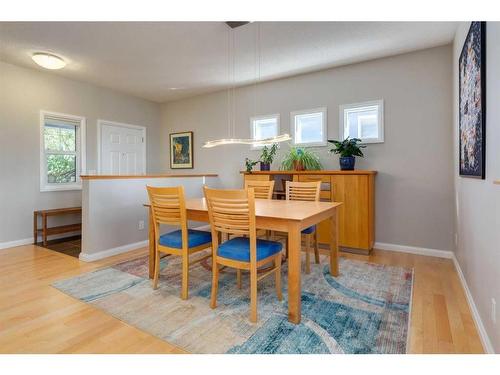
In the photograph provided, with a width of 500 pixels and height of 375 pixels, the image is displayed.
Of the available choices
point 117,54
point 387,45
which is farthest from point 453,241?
point 117,54

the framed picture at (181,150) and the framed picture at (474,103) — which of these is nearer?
the framed picture at (474,103)

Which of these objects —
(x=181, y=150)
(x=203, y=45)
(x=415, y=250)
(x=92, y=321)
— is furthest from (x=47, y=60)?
(x=415, y=250)

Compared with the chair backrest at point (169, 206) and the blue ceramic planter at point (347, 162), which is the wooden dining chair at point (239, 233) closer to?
the chair backrest at point (169, 206)

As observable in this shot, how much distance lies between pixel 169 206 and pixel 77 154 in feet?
11.0

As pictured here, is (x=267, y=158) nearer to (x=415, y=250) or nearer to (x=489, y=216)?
(x=415, y=250)

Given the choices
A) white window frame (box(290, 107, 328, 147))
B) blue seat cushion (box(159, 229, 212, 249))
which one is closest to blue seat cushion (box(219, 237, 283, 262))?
blue seat cushion (box(159, 229, 212, 249))

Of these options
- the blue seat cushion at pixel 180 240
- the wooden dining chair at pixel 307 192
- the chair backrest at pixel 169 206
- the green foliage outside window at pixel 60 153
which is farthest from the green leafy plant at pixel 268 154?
the green foliage outside window at pixel 60 153

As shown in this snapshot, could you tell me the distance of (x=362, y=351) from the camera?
1.64 meters

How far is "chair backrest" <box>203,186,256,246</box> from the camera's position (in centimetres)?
194

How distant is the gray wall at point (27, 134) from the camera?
3908 millimetres

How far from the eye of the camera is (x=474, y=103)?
1.96m

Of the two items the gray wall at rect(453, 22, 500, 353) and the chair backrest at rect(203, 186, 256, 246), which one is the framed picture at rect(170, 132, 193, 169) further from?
the gray wall at rect(453, 22, 500, 353)

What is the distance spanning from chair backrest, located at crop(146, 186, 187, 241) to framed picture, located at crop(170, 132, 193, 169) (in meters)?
3.30

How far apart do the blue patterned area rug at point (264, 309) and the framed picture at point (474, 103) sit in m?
1.18
